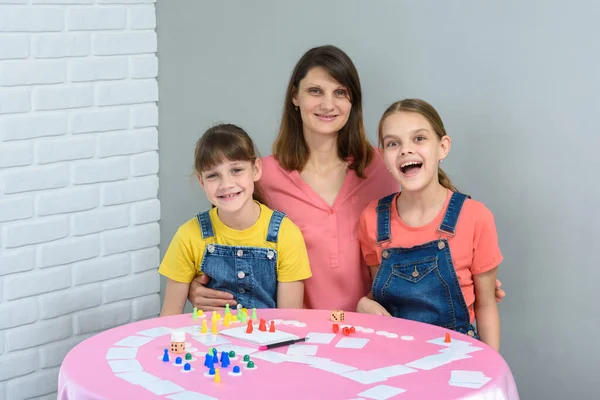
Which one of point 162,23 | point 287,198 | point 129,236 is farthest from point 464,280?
point 162,23

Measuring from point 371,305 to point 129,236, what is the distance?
1.27 m

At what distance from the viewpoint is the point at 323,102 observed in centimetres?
248

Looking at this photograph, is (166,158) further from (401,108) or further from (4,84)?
(401,108)

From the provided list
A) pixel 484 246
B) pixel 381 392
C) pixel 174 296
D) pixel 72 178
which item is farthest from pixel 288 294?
pixel 72 178

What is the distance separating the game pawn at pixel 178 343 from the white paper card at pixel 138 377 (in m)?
0.13

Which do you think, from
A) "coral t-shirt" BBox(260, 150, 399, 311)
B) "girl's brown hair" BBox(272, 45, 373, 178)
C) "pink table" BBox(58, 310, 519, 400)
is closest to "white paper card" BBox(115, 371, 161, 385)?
"pink table" BBox(58, 310, 519, 400)

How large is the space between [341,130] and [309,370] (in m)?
1.12

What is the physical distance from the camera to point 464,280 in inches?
88.2

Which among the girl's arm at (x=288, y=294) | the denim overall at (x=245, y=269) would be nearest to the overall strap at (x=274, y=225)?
the denim overall at (x=245, y=269)

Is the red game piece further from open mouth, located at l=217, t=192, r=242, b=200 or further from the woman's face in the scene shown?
the woman's face

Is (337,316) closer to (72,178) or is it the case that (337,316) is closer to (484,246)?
(484,246)

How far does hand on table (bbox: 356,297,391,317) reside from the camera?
7.38 ft

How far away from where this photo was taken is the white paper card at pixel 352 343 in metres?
1.79

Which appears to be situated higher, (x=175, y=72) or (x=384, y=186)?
(x=175, y=72)
